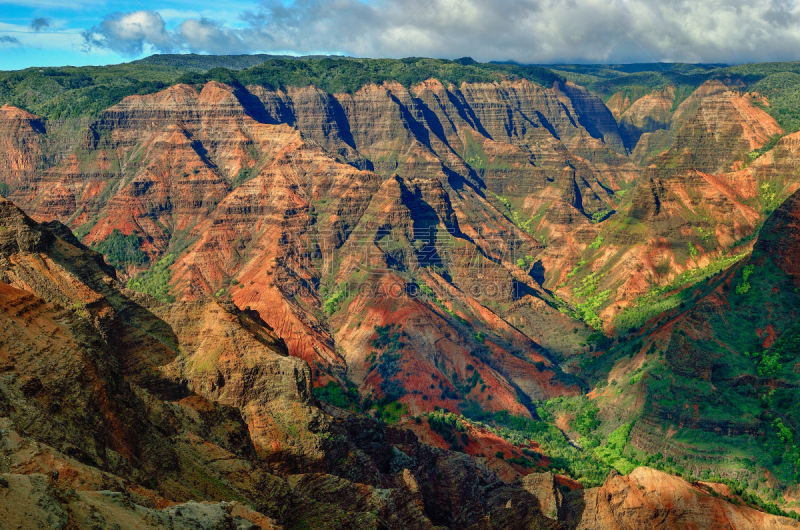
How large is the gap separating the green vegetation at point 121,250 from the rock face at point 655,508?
5459 inches

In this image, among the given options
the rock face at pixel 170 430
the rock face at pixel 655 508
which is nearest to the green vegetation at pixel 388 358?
the rock face at pixel 170 430

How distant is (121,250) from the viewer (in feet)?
629

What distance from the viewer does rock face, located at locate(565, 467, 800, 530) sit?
7912cm

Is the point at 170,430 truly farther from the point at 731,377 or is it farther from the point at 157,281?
the point at 157,281

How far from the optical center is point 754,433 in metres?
112

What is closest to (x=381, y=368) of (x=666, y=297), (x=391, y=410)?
(x=391, y=410)

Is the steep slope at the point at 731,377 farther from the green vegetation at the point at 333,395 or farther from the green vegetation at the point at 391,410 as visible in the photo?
the green vegetation at the point at 333,395

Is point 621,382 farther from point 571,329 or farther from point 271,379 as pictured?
point 271,379

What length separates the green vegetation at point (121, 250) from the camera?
189875 millimetres

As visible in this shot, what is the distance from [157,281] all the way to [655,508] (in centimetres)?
13005

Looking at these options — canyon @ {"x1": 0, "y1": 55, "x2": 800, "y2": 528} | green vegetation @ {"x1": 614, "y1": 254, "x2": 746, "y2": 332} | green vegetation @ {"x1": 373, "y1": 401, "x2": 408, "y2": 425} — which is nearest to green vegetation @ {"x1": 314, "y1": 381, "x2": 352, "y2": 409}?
canyon @ {"x1": 0, "y1": 55, "x2": 800, "y2": 528}

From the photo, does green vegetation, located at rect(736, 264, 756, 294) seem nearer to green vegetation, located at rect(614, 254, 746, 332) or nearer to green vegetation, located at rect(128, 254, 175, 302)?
green vegetation, located at rect(614, 254, 746, 332)

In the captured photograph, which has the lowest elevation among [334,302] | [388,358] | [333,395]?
[333,395]

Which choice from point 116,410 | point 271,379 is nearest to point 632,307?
point 271,379
